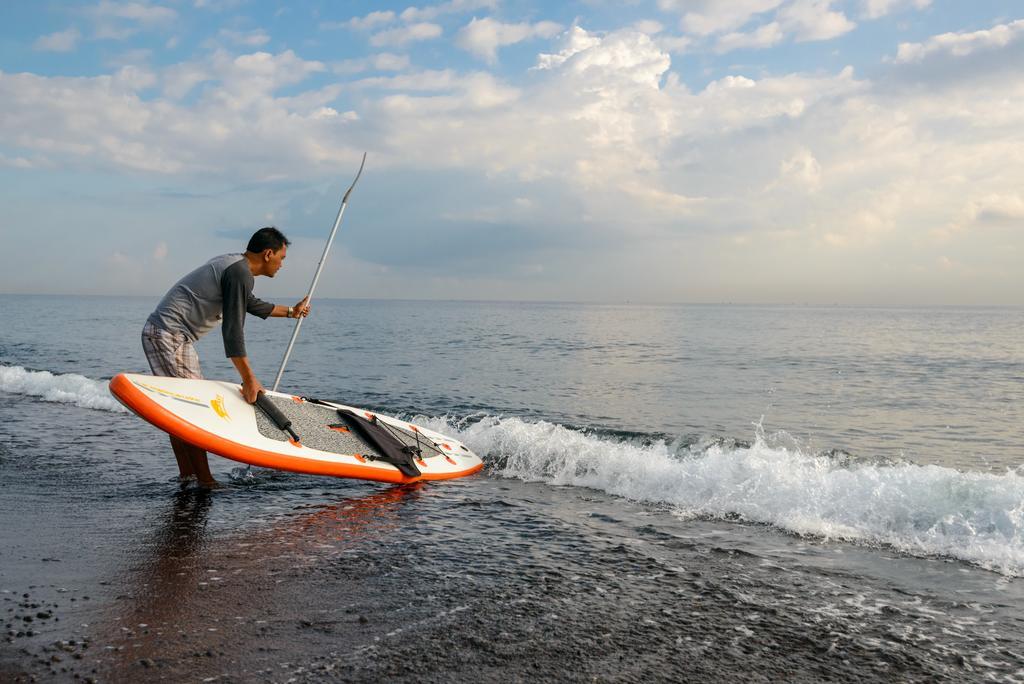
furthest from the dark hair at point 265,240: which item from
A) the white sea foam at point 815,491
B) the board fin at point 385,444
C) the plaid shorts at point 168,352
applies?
the white sea foam at point 815,491

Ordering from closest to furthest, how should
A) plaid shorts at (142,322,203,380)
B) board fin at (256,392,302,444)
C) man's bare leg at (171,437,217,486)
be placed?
plaid shorts at (142,322,203,380) → man's bare leg at (171,437,217,486) → board fin at (256,392,302,444)

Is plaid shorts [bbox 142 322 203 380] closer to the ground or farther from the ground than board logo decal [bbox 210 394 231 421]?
farther from the ground

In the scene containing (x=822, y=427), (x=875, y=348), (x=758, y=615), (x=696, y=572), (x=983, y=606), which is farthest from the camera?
(x=875, y=348)

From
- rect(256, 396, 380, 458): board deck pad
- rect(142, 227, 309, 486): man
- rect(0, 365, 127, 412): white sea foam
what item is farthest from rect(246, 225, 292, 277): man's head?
rect(0, 365, 127, 412): white sea foam

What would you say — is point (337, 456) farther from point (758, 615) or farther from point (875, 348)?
point (875, 348)

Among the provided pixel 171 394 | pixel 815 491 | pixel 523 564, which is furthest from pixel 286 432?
pixel 815 491

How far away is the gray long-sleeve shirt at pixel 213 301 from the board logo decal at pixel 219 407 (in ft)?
2.25

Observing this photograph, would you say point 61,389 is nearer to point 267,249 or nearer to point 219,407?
point 219,407

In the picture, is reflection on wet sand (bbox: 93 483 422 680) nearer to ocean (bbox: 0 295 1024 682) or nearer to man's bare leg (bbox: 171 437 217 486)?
ocean (bbox: 0 295 1024 682)

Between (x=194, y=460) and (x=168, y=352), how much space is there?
4.12ft

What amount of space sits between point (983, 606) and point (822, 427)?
10884 mm

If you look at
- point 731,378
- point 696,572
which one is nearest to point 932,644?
point 696,572

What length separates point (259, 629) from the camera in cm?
411

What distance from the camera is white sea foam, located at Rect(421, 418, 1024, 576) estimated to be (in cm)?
677
